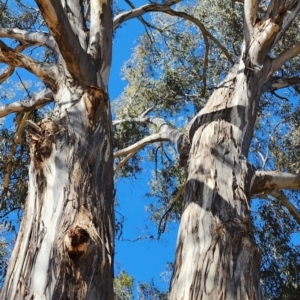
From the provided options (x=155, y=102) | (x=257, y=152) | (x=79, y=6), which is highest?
(x=155, y=102)

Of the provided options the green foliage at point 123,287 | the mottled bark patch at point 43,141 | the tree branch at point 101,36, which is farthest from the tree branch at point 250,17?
the green foliage at point 123,287

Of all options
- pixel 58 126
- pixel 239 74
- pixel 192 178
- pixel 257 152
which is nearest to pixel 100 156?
pixel 58 126

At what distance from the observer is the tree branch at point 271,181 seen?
10.7ft

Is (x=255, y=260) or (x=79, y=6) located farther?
(x=79, y=6)

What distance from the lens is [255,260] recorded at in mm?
2551

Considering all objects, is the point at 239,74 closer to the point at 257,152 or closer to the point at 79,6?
the point at 79,6

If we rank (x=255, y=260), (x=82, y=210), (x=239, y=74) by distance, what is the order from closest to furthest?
(x=82, y=210) < (x=255, y=260) < (x=239, y=74)

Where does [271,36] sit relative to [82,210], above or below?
above

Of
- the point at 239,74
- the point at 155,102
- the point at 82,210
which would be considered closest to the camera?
the point at 82,210

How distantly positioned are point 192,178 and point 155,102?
3940 millimetres

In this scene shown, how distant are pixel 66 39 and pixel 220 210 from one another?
1.14 metres

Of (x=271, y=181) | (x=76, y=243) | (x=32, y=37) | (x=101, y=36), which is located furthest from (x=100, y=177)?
(x=32, y=37)

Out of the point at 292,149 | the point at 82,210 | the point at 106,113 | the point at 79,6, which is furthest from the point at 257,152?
the point at 82,210

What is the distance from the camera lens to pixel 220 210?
271cm
